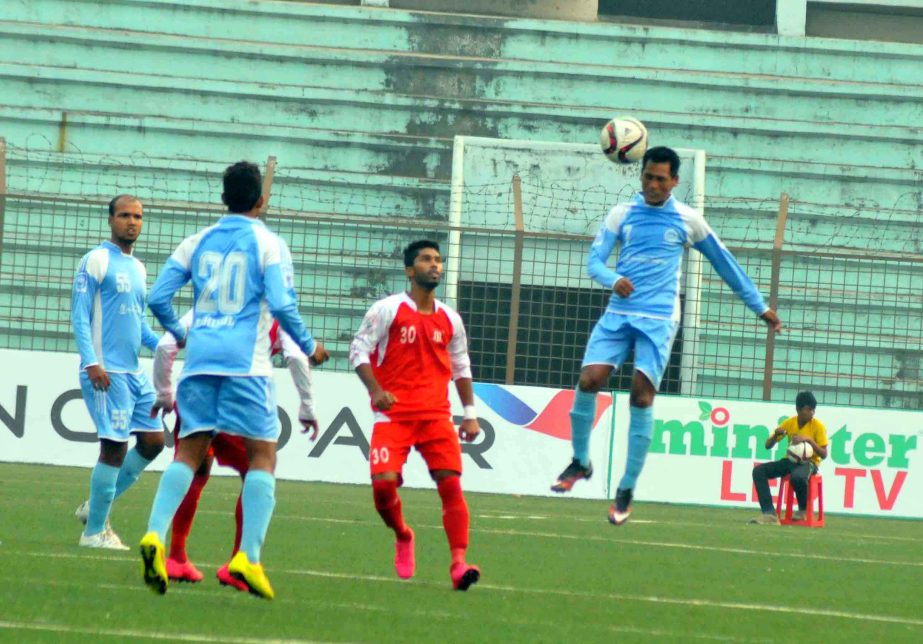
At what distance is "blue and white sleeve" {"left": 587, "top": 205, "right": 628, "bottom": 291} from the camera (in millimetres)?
8945

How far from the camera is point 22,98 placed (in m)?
22.2

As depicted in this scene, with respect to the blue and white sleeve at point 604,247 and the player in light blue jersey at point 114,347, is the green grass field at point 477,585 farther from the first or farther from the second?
the blue and white sleeve at point 604,247

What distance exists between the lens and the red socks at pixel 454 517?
7.65 m

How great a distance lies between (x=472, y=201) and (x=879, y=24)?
887cm

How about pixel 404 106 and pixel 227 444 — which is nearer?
pixel 227 444

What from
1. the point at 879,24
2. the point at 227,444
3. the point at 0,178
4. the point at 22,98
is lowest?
the point at 227,444

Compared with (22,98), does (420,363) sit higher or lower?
lower

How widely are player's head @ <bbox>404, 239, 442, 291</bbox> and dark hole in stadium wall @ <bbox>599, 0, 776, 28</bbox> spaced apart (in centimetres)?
1812

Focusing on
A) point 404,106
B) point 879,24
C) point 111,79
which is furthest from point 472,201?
point 879,24

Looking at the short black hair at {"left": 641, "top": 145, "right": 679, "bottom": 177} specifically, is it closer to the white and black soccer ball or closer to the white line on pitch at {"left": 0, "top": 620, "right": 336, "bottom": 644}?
the white line on pitch at {"left": 0, "top": 620, "right": 336, "bottom": 644}

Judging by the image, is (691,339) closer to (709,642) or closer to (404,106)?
(404,106)

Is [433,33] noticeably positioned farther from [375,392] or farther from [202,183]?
[375,392]

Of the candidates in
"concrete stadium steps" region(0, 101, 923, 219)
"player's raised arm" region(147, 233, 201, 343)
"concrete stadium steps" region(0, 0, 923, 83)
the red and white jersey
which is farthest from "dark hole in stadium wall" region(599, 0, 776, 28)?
"player's raised arm" region(147, 233, 201, 343)

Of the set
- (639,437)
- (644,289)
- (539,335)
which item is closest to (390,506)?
(639,437)
